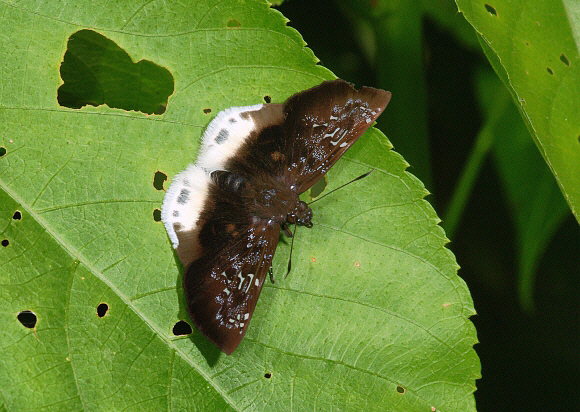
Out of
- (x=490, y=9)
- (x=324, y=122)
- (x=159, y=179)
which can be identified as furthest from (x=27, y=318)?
(x=490, y=9)

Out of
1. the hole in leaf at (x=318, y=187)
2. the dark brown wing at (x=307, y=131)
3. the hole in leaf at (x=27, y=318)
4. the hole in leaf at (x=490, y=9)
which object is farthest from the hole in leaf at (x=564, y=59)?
the hole in leaf at (x=27, y=318)

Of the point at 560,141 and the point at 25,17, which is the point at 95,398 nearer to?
the point at 25,17

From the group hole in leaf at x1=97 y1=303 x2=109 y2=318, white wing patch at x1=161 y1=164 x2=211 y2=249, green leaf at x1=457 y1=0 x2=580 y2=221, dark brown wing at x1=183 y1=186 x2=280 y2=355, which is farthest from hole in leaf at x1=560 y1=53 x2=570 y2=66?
hole in leaf at x1=97 y1=303 x2=109 y2=318

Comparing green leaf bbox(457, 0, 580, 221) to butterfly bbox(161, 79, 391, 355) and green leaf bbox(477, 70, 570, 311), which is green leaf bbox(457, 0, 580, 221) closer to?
butterfly bbox(161, 79, 391, 355)

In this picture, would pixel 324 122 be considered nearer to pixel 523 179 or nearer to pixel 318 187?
pixel 318 187

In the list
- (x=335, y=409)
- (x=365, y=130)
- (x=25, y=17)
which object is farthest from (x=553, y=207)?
(x=25, y=17)

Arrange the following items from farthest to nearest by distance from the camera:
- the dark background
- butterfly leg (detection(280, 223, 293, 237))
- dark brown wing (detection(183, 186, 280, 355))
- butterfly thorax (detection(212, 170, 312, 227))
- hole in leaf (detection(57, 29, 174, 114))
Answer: the dark background
butterfly thorax (detection(212, 170, 312, 227))
butterfly leg (detection(280, 223, 293, 237))
hole in leaf (detection(57, 29, 174, 114))
dark brown wing (detection(183, 186, 280, 355))
